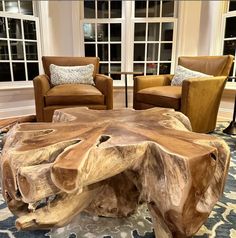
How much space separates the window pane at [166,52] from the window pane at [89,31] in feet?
4.11

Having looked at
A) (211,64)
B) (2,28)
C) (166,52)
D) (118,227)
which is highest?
(2,28)

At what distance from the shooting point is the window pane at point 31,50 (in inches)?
144

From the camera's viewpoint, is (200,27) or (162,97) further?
(200,27)

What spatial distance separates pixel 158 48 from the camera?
3955mm

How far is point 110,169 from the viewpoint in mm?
885

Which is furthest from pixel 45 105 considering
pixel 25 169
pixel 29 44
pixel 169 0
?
pixel 169 0

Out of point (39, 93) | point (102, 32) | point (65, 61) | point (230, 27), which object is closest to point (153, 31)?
point (102, 32)

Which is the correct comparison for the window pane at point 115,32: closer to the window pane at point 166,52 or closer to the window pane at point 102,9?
the window pane at point 102,9

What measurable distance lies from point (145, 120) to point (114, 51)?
3.05m

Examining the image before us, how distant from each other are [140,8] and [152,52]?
0.76 metres

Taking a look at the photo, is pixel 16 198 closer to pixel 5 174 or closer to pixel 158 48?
pixel 5 174

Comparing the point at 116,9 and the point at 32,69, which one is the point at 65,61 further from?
the point at 116,9

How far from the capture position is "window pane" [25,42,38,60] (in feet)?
12.0

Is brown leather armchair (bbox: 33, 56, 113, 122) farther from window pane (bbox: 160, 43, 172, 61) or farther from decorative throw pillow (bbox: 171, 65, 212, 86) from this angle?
window pane (bbox: 160, 43, 172, 61)
